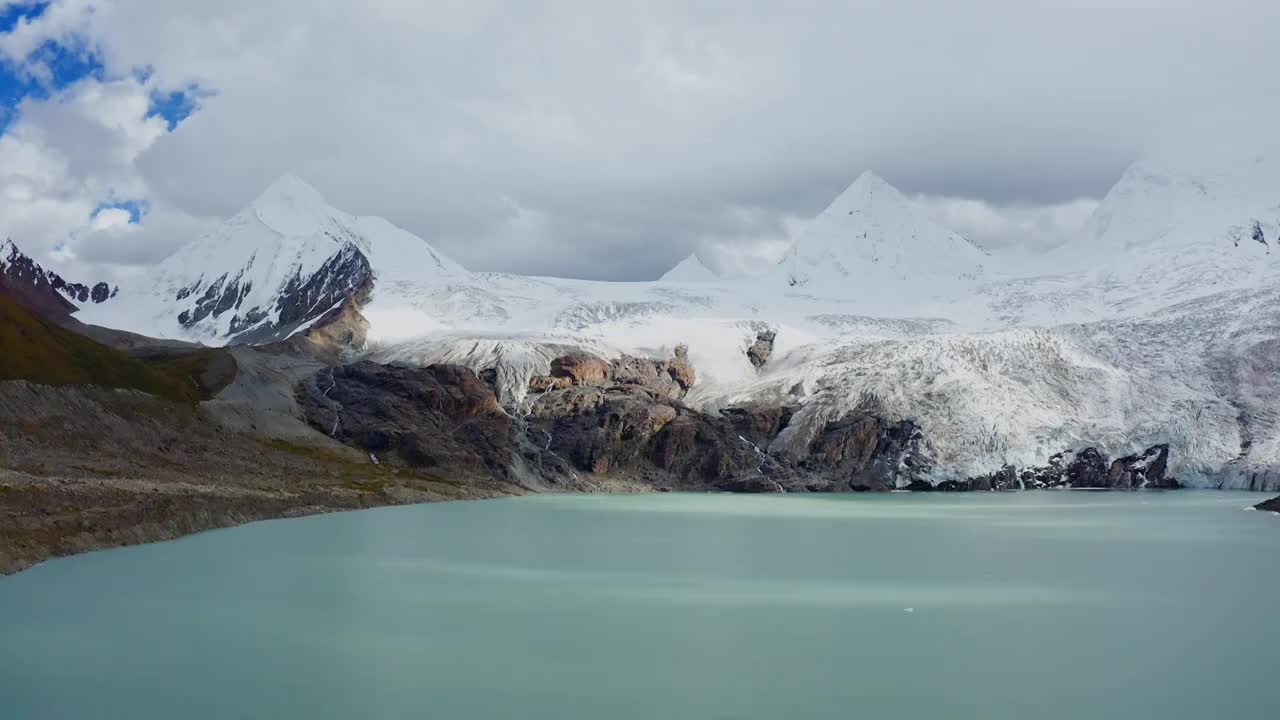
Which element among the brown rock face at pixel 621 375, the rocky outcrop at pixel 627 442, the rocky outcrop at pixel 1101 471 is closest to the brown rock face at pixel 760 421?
the rocky outcrop at pixel 627 442

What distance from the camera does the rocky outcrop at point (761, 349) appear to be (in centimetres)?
16632

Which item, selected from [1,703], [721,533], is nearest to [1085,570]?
[721,533]

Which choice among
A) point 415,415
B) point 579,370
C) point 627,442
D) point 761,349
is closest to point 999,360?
point 761,349

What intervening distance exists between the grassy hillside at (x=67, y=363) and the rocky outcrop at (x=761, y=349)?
81.9 metres

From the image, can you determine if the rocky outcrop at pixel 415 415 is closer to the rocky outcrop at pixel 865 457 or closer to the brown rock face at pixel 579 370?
the brown rock face at pixel 579 370

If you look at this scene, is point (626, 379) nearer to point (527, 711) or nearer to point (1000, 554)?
point (1000, 554)

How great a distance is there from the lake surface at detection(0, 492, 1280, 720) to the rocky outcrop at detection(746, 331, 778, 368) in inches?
4134

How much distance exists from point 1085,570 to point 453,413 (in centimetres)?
8778

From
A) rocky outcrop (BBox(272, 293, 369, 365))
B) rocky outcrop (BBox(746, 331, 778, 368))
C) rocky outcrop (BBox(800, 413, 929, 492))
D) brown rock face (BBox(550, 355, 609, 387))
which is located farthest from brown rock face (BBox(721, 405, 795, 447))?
rocky outcrop (BBox(272, 293, 369, 365))

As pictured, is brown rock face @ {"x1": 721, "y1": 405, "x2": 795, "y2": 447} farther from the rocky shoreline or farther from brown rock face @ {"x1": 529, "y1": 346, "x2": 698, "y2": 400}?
brown rock face @ {"x1": 529, "y1": 346, "x2": 698, "y2": 400}

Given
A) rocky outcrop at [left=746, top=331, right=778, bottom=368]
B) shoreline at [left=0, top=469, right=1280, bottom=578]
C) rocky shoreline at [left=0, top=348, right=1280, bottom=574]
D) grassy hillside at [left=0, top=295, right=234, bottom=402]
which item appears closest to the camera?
shoreline at [left=0, top=469, right=1280, bottom=578]

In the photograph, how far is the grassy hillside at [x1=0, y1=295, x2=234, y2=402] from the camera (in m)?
82.4

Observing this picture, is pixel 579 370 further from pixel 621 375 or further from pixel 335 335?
pixel 335 335

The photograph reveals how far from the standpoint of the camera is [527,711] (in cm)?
2339
